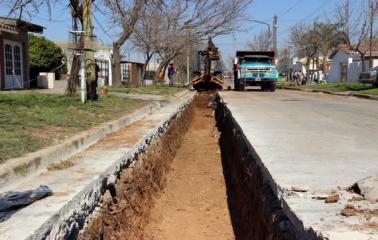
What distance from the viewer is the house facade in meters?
24.3

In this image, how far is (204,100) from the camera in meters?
31.0

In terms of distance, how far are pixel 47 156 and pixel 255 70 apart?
30.7m

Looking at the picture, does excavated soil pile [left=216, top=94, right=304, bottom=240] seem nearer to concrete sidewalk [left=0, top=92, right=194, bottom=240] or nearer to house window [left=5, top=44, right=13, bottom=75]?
concrete sidewalk [left=0, top=92, right=194, bottom=240]

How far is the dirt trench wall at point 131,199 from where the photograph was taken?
18.8 ft

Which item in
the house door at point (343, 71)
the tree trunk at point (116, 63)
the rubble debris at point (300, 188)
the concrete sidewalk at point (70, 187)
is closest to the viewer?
the concrete sidewalk at point (70, 187)

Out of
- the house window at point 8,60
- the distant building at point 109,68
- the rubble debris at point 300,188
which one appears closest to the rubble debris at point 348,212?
the rubble debris at point 300,188

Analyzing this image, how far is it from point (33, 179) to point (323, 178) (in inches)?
122

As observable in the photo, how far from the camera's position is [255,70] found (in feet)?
120

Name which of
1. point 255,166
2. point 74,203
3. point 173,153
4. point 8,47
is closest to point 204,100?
point 8,47

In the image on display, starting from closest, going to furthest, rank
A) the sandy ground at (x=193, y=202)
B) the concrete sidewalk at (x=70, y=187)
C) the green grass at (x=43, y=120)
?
the concrete sidewalk at (x=70, y=187) → the green grass at (x=43, y=120) → the sandy ground at (x=193, y=202)

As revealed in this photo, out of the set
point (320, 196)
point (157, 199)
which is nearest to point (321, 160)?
point (320, 196)

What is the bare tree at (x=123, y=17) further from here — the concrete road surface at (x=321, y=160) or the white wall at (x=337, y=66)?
the white wall at (x=337, y=66)

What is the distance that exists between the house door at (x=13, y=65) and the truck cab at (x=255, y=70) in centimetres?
1495

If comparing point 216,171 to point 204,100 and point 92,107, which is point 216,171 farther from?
point 204,100
